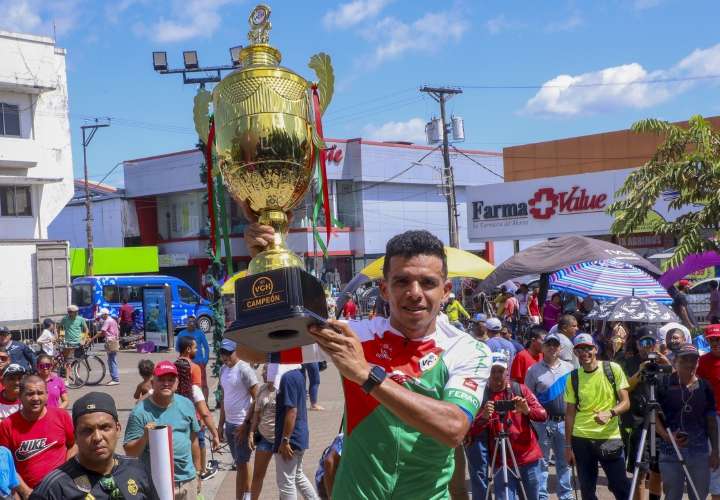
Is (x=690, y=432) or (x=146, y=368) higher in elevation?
(x=146, y=368)

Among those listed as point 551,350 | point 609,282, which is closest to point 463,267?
point 609,282

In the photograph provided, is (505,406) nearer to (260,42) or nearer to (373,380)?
(260,42)

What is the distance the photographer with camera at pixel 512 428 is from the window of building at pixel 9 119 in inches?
1150

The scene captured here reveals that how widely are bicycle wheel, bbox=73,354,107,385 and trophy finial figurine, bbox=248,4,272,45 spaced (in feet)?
52.2

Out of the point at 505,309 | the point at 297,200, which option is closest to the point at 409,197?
the point at 505,309

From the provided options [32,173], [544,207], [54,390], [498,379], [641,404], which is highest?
[32,173]

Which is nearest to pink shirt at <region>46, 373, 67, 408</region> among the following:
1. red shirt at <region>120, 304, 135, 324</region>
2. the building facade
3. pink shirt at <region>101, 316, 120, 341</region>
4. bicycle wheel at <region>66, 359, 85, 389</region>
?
bicycle wheel at <region>66, 359, 85, 389</region>

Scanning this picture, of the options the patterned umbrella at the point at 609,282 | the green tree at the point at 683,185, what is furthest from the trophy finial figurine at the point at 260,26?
the patterned umbrella at the point at 609,282

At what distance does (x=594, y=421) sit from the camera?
7551 mm

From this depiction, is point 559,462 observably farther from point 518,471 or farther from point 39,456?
point 39,456

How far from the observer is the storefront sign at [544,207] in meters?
28.0

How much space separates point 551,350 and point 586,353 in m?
0.94

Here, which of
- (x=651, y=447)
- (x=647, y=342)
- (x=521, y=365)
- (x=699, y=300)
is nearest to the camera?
(x=651, y=447)

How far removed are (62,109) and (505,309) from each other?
2174cm
